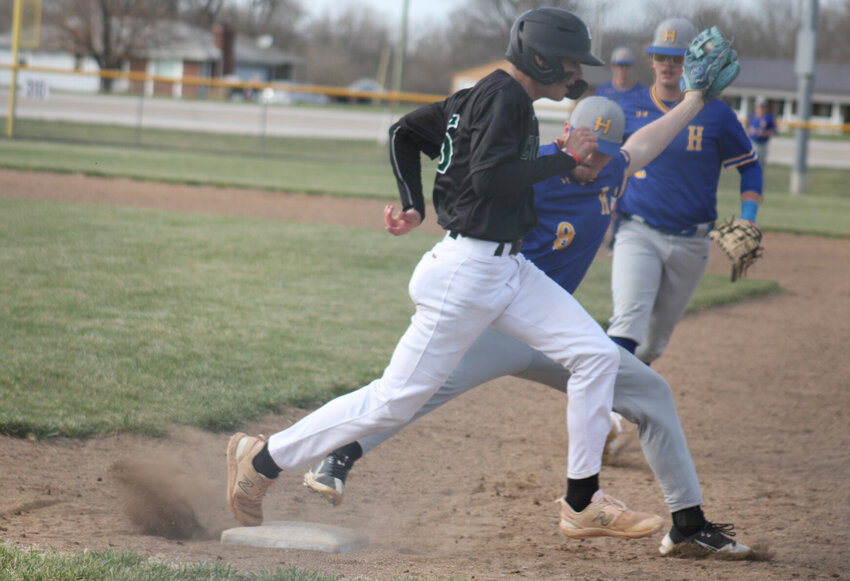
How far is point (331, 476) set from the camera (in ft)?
11.6

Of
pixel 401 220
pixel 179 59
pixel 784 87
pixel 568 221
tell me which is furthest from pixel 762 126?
pixel 179 59

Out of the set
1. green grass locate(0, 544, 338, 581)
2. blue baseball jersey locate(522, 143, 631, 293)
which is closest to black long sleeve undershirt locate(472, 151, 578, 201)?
blue baseball jersey locate(522, 143, 631, 293)

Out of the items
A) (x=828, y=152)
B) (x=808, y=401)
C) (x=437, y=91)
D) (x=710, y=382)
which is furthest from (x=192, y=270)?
(x=437, y=91)

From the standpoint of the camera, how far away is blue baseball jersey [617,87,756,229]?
5.04 meters

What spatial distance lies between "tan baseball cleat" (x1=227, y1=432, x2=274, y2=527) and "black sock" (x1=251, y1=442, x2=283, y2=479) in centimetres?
2

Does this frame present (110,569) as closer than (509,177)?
Yes

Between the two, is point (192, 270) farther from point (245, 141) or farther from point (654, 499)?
point (245, 141)

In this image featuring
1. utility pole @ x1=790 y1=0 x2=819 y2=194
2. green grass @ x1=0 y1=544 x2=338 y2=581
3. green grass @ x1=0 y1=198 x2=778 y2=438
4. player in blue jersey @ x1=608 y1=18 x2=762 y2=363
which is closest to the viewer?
green grass @ x1=0 y1=544 x2=338 y2=581

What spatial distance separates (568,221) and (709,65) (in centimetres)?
84

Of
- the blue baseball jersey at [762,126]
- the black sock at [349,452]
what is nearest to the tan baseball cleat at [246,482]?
the black sock at [349,452]

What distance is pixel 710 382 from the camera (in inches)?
259

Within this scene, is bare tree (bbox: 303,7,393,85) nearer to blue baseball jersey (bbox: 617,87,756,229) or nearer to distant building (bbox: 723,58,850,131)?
distant building (bbox: 723,58,850,131)

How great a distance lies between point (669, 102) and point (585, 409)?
2.50 meters

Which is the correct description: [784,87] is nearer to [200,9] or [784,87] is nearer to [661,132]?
[200,9]
